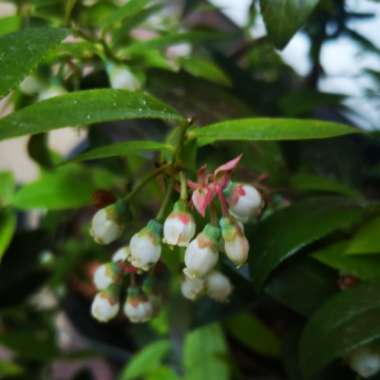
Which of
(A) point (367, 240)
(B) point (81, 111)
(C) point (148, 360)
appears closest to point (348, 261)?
(A) point (367, 240)

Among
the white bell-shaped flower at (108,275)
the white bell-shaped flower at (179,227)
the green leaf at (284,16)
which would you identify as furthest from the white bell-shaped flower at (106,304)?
the green leaf at (284,16)

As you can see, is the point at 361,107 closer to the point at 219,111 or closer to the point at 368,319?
the point at 219,111

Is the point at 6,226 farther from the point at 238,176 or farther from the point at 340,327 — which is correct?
the point at 340,327

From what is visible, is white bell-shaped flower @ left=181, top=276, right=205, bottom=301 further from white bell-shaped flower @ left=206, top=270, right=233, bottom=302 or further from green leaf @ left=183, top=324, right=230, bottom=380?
green leaf @ left=183, top=324, right=230, bottom=380

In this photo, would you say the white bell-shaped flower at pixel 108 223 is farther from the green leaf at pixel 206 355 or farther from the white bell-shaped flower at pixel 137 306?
the green leaf at pixel 206 355

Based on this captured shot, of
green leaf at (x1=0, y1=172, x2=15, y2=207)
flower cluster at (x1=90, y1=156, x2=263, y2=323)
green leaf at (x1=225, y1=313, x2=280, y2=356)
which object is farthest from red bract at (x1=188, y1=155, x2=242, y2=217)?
green leaf at (x1=225, y1=313, x2=280, y2=356)

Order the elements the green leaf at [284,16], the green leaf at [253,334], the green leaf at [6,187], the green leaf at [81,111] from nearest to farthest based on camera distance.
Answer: the green leaf at [81,111]
the green leaf at [284,16]
the green leaf at [6,187]
the green leaf at [253,334]

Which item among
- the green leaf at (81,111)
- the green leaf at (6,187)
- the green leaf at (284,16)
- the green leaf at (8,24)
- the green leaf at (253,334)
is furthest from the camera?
the green leaf at (253,334)

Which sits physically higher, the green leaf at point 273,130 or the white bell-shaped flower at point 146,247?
the green leaf at point 273,130
